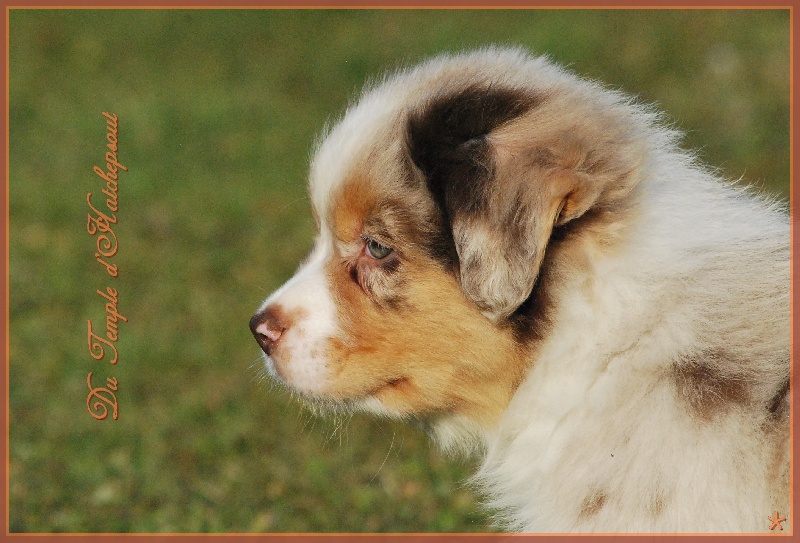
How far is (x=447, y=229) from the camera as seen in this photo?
3.46 m

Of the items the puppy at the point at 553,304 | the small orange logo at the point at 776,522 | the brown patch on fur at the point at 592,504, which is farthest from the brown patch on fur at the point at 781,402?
the brown patch on fur at the point at 592,504

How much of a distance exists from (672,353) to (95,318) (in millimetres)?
6099

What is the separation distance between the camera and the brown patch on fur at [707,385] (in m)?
3.16

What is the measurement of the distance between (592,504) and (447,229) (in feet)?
3.16

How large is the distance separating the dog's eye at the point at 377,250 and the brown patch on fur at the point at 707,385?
3.29ft

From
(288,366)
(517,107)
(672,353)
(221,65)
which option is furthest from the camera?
(221,65)

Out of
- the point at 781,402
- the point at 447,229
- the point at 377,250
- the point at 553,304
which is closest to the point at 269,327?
the point at 377,250

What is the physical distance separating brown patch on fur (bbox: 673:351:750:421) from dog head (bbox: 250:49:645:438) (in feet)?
1.52

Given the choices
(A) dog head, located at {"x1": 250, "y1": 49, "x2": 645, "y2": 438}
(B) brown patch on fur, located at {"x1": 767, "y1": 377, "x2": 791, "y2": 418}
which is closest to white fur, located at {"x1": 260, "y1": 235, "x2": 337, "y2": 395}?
(A) dog head, located at {"x1": 250, "y1": 49, "x2": 645, "y2": 438}

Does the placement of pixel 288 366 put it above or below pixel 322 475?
above

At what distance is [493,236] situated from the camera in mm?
3256

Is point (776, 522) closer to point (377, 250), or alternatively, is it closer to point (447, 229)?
point (447, 229)

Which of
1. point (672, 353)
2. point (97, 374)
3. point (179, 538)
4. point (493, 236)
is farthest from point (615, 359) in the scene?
point (97, 374)

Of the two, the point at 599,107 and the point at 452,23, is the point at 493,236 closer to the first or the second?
the point at 599,107
